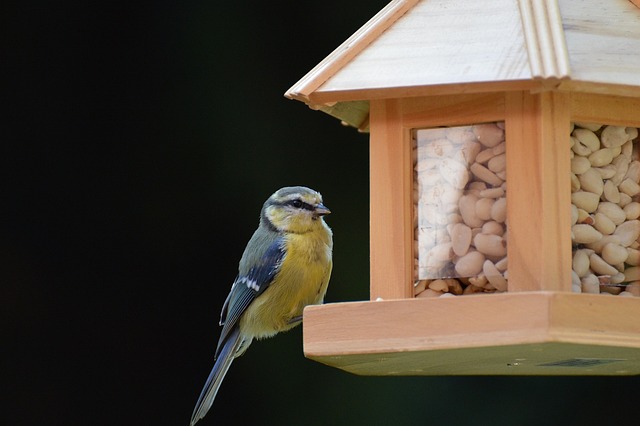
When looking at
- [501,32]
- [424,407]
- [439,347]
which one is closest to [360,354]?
[439,347]

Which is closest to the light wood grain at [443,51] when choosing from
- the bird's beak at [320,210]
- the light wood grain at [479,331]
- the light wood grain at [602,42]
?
the light wood grain at [602,42]

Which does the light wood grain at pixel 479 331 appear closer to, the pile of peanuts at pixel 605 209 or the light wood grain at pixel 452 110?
the pile of peanuts at pixel 605 209

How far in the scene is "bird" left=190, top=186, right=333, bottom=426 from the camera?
3.71 metres

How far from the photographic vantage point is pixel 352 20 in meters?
4.96

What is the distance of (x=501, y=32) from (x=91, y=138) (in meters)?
2.61

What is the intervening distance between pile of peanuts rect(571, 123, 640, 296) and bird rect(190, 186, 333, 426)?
1.07 meters

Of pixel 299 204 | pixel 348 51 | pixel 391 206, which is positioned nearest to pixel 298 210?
pixel 299 204

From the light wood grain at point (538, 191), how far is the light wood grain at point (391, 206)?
277 millimetres

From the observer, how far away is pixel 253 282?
12.4ft

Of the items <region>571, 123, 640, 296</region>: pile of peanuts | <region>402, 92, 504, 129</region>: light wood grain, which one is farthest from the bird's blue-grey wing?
<region>571, 123, 640, 296</region>: pile of peanuts

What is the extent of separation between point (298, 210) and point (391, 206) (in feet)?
2.99

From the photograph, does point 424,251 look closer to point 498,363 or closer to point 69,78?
point 498,363

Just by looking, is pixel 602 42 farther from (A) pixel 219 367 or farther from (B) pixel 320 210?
(A) pixel 219 367

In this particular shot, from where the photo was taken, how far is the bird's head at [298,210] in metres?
3.72
